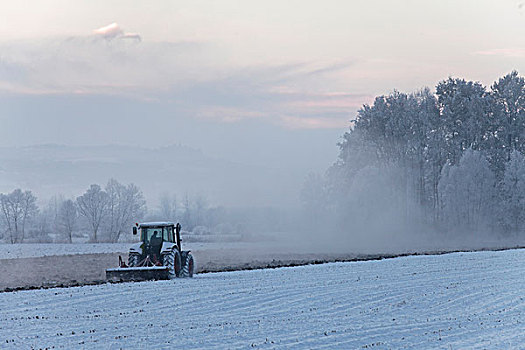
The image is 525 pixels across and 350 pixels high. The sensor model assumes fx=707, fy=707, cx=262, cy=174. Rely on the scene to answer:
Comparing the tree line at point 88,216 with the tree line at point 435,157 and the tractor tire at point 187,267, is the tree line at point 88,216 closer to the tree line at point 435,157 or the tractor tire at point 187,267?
the tree line at point 435,157

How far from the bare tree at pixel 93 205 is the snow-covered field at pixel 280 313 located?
7723 centimetres

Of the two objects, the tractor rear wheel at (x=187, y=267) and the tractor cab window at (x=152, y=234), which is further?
the tractor cab window at (x=152, y=234)

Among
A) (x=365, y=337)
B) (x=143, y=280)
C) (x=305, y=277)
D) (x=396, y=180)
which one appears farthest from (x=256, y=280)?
(x=396, y=180)

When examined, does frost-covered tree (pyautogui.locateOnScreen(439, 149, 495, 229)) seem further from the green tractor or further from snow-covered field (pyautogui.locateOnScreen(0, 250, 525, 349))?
the green tractor

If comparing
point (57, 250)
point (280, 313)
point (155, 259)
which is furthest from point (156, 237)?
point (57, 250)

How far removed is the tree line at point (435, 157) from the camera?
73000mm

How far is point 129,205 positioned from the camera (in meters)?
104

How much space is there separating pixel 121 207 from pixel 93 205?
413cm

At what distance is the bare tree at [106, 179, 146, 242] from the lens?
100625 mm

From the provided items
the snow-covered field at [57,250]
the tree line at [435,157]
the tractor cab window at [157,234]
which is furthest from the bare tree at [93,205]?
the tractor cab window at [157,234]

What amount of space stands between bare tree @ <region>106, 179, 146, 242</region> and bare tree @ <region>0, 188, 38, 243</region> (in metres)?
14.5

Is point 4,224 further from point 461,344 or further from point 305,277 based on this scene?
point 461,344

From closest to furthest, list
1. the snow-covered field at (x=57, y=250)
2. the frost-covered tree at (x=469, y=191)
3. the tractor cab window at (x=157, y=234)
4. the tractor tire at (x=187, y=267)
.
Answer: the tractor tire at (x=187, y=267)
the tractor cab window at (x=157, y=234)
the snow-covered field at (x=57, y=250)
the frost-covered tree at (x=469, y=191)

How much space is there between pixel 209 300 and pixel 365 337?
22.5 feet
